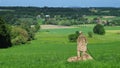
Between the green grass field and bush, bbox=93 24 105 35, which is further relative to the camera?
bush, bbox=93 24 105 35

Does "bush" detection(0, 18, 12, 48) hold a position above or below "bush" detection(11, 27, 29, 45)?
above

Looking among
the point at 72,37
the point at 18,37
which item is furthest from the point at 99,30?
the point at 18,37

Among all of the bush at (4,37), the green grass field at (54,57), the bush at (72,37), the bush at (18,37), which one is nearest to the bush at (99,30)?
the bush at (72,37)

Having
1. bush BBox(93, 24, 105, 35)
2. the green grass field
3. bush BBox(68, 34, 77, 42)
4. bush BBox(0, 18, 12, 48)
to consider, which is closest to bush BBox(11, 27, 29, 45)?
bush BBox(0, 18, 12, 48)

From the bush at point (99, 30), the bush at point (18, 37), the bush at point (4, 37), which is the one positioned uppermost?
the bush at point (4, 37)

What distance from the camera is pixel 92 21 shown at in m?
160

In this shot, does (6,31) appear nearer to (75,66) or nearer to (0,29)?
(0,29)

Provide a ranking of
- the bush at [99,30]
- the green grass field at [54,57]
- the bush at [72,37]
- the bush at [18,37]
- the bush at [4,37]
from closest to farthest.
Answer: the green grass field at [54,57] < the bush at [4,37] < the bush at [18,37] < the bush at [72,37] < the bush at [99,30]

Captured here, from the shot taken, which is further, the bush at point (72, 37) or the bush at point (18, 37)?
the bush at point (72, 37)

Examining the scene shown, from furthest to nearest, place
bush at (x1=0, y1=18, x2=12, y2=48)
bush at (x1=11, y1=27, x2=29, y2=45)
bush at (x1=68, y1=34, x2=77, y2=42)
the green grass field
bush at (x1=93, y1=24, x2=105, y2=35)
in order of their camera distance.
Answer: bush at (x1=93, y1=24, x2=105, y2=35), bush at (x1=68, y1=34, x2=77, y2=42), bush at (x1=11, y1=27, x2=29, y2=45), bush at (x1=0, y1=18, x2=12, y2=48), the green grass field

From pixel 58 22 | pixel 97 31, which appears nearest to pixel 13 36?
pixel 97 31

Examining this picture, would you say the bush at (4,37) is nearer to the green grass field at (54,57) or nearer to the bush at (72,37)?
the green grass field at (54,57)

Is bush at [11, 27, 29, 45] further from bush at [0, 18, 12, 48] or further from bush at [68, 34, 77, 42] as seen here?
bush at [68, 34, 77, 42]

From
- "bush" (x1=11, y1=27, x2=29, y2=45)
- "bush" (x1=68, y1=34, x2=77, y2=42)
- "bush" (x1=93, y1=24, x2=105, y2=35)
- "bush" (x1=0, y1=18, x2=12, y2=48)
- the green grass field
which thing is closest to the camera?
the green grass field
